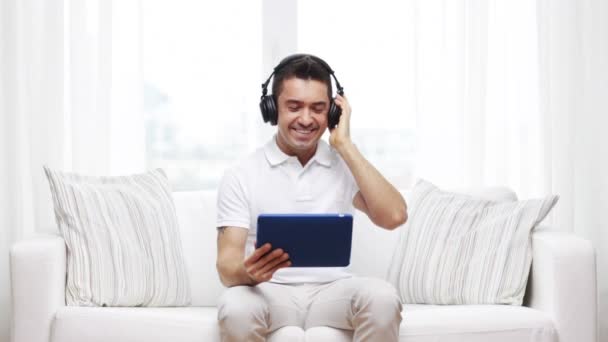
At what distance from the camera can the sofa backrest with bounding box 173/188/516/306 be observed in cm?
287

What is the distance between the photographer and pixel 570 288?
8.23 feet

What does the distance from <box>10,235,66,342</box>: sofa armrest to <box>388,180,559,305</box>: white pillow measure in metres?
1.11

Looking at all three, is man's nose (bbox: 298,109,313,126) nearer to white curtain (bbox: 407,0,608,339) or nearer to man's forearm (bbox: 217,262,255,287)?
man's forearm (bbox: 217,262,255,287)

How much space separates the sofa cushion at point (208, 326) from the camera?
7.75ft

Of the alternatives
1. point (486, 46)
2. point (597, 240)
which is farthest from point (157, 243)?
point (597, 240)

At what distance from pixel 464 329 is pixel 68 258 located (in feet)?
4.04

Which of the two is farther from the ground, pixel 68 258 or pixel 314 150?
pixel 314 150

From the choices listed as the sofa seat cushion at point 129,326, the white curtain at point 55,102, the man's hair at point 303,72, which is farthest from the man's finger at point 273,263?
the white curtain at point 55,102

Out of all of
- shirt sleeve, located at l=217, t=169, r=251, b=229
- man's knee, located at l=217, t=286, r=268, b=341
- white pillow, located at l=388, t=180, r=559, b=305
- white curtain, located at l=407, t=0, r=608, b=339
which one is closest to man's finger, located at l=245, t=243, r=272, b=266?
man's knee, located at l=217, t=286, r=268, b=341

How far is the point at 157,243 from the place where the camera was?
2.78 metres

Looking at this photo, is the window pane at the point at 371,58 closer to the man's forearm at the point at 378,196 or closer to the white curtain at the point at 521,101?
the white curtain at the point at 521,101

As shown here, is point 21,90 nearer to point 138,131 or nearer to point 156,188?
point 138,131

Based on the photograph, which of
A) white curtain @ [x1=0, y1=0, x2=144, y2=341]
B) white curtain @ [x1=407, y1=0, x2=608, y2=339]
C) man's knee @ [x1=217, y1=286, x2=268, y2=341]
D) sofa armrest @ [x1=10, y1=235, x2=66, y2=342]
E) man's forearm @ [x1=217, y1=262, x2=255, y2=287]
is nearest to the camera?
man's knee @ [x1=217, y1=286, x2=268, y2=341]

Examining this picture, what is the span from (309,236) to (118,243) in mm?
941
